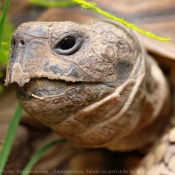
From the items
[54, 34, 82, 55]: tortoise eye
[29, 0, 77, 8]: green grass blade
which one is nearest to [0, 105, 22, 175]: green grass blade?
[54, 34, 82, 55]: tortoise eye

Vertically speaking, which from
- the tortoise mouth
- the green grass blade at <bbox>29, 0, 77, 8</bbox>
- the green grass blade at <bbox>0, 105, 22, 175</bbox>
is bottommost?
the green grass blade at <bbox>0, 105, 22, 175</bbox>

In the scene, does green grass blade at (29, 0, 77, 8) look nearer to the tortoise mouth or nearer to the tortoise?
the tortoise

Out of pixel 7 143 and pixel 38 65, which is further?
pixel 7 143

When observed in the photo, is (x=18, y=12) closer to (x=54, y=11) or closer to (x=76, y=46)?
(x=54, y=11)

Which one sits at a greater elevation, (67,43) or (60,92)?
(67,43)

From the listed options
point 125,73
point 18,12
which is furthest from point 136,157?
point 18,12

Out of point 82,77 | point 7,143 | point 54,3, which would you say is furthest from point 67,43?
point 54,3

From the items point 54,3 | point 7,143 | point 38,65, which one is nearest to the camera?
point 38,65

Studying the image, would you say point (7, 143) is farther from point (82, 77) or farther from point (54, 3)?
point (54, 3)
